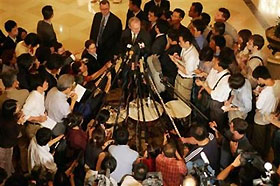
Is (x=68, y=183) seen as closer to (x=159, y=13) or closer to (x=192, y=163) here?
(x=192, y=163)

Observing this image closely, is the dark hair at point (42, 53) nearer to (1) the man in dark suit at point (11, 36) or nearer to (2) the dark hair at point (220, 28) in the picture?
(1) the man in dark suit at point (11, 36)

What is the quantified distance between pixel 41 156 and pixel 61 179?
0.31 meters

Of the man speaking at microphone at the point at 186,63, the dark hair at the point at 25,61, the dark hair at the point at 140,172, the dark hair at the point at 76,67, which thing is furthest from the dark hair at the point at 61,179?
the man speaking at microphone at the point at 186,63

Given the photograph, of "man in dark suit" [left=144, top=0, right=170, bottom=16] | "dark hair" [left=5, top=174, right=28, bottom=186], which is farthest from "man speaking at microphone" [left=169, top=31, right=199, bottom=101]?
"dark hair" [left=5, top=174, right=28, bottom=186]

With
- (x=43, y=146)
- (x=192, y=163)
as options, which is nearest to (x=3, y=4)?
(x=43, y=146)

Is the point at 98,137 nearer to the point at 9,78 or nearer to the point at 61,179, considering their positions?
the point at 61,179

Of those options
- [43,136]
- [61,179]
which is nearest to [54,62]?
[43,136]

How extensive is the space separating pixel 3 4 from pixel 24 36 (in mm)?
3313

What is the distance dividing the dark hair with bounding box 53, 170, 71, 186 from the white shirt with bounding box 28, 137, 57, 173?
0.08m

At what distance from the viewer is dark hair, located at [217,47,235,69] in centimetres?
710

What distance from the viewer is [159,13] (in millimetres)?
8305

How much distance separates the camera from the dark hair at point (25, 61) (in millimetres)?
7398

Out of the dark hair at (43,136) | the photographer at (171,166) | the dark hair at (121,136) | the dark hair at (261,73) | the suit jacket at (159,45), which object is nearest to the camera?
the photographer at (171,166)

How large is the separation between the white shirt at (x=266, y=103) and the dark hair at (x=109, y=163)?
201 cm
